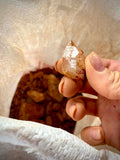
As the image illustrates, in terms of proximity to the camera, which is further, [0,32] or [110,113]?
[0,32]

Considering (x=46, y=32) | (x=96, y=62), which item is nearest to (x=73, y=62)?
(x=96, y=62)

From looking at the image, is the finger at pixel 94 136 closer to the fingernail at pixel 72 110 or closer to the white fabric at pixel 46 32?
the fingernail at pixel 72 110

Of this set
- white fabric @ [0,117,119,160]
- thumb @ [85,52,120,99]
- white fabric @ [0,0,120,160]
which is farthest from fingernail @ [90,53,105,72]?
white fabric @ [0,0,120,160]

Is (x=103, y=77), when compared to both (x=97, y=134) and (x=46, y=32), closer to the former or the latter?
(x=97, y=134)

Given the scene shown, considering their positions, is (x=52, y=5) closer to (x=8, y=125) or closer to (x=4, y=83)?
(x=4, y=83)

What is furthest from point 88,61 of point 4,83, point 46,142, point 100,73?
point 4,83

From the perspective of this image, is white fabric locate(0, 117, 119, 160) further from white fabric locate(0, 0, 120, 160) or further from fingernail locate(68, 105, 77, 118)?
white fabric locate(0, 0, 120, 160)

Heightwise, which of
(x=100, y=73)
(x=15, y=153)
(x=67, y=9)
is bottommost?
(x=15, y=153)
